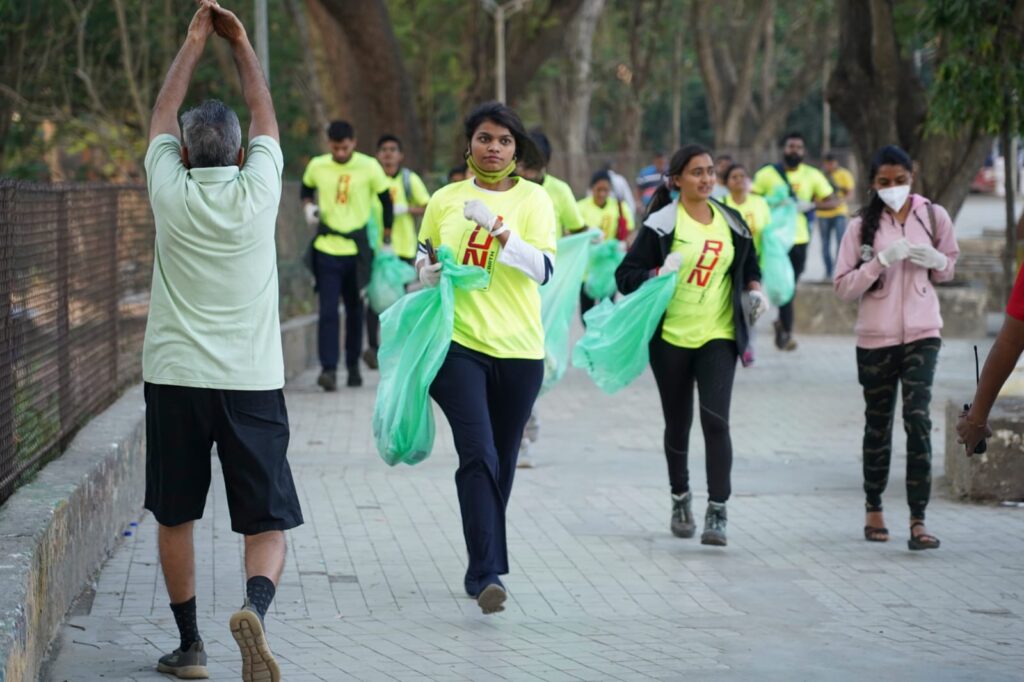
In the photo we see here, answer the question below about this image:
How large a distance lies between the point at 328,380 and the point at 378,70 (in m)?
7.00

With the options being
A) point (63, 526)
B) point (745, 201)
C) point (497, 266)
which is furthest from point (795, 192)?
point (63, 526)

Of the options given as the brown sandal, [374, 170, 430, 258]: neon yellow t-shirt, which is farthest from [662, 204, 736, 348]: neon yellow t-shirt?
[374, 170, 430, 258]: neon yellow t-shirt

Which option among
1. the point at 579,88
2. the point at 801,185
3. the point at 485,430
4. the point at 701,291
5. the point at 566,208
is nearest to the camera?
the point at 485,430

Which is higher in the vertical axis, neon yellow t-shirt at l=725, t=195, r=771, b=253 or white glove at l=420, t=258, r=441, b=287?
neon yellow t-shirt at l=725, t=195, r=771, b=253

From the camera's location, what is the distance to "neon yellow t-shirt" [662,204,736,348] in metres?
8.07

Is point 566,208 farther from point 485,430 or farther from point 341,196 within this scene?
point 485,430

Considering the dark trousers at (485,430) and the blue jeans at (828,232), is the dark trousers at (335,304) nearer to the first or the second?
the dark trousers at (485,430)

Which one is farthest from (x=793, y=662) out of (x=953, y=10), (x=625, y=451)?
(x=953, y=10)

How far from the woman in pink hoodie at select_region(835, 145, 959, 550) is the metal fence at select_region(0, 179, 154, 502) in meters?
3.55

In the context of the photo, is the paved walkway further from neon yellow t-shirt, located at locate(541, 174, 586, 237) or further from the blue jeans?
the blue jeans

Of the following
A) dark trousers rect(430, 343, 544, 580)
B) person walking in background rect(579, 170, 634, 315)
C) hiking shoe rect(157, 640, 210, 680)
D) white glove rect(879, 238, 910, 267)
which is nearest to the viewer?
hiking shoe rect(157, 640, 210, 680)

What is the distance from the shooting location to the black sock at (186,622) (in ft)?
18.8

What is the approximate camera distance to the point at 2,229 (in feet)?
20.4

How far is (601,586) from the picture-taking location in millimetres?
7289
